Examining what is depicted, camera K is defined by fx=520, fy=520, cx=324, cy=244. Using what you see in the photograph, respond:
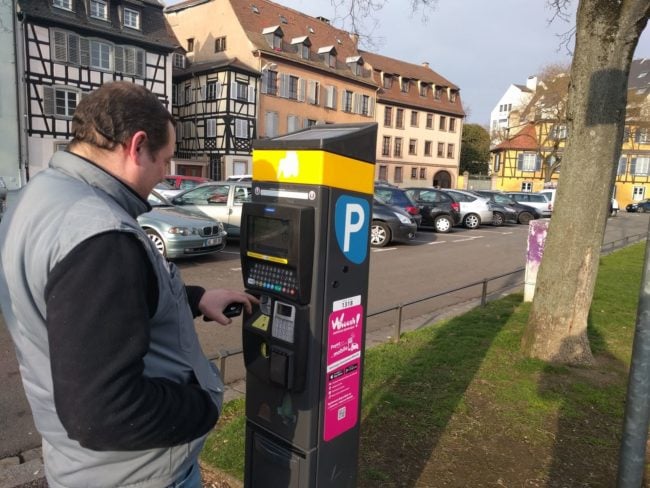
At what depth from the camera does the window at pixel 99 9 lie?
2619 cm

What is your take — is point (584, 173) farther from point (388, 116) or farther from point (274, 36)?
point (388, 116)

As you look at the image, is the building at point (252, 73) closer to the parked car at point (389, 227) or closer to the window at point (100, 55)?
the window at point (100, 55)

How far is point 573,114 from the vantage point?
4.51m

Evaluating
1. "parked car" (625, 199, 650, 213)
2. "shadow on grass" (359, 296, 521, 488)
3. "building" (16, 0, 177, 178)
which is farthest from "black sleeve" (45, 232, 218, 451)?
"parked car" (625, 199, 650, 213)

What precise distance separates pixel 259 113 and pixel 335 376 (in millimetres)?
33386

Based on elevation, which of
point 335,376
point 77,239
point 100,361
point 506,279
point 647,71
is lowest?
point 506,279

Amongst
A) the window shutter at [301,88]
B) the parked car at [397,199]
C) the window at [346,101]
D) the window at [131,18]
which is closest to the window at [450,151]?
the window at [346,101]

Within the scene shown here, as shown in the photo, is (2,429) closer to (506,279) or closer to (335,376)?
(335,376)

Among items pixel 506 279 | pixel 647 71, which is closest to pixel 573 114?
pixel 506 279

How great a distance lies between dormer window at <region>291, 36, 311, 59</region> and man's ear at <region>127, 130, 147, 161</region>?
37643 mm

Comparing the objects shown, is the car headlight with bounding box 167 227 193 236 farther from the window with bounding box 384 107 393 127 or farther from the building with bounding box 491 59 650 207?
the window with bounding box 384 107 393 127

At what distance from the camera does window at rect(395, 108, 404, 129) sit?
45656mm

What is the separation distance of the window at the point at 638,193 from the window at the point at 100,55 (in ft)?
155

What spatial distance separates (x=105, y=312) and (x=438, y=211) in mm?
→ 17477
